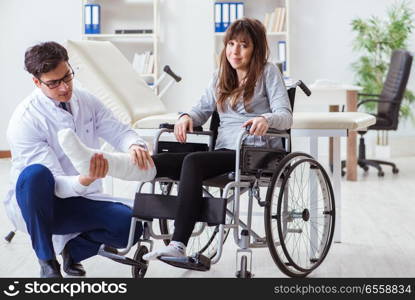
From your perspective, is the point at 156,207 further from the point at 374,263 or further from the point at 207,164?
the point at 374,263

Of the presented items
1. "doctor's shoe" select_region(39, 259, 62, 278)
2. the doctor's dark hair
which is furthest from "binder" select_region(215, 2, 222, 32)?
"doctor's shoe" select_region(39, 259, 62, 278)

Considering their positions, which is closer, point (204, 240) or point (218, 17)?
point (204, 240)

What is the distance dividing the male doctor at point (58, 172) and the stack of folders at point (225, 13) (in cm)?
429

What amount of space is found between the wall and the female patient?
14.2 ft

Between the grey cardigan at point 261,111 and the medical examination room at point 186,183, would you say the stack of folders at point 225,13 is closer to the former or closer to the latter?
the medical examination room at point 186,183

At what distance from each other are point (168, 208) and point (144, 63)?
15.3 ft

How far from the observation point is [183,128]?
266 cm

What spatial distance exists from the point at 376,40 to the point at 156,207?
4.61 metres

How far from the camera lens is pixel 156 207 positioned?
2.42m

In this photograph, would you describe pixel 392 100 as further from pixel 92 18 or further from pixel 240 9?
pixel 92 18

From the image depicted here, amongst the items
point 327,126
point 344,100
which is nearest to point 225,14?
point 344,100

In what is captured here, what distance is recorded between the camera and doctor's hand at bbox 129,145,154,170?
A: 2.38 metres

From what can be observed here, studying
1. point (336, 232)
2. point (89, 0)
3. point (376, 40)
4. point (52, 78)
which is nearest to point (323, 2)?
point (376, 40)

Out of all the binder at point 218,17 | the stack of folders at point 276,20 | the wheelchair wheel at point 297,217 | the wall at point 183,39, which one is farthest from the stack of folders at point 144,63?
the wheelchair wheel at point 297,217
